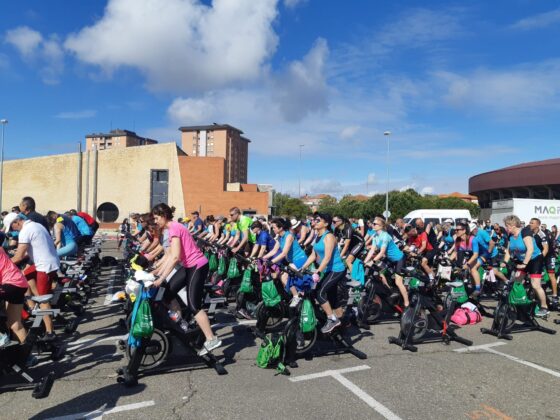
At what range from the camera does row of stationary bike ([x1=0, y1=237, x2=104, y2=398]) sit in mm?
4402

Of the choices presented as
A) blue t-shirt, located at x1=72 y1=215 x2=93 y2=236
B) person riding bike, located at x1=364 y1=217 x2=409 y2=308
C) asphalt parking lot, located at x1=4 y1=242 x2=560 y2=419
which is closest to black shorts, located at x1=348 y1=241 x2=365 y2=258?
person riding bike, located at x1=364 y1=217 x2=409 y2=308

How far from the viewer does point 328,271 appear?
5.91m

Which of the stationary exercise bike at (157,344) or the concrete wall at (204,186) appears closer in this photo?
the stationary exercise bike at (157,344)

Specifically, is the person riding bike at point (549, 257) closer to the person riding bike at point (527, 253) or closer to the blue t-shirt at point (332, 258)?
the person riding bike at point (527, 253)

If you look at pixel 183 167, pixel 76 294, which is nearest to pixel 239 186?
pixel 183 167

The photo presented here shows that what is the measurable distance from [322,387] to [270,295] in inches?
81.9

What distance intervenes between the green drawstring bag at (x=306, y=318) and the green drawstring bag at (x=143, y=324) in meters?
1.86

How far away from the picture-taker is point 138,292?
496 centimetres

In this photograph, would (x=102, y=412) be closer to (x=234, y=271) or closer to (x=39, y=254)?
(x=39, y=254)

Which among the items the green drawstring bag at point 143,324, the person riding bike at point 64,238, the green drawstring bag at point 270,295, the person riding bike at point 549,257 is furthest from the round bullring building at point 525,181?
the green drawstring bag at point 143,324

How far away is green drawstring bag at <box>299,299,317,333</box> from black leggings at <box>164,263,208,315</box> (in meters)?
1.29

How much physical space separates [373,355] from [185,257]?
9.21 ft

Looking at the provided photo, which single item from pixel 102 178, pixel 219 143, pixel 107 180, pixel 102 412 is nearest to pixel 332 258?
pixel 102 412

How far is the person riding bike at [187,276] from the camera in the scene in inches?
200
